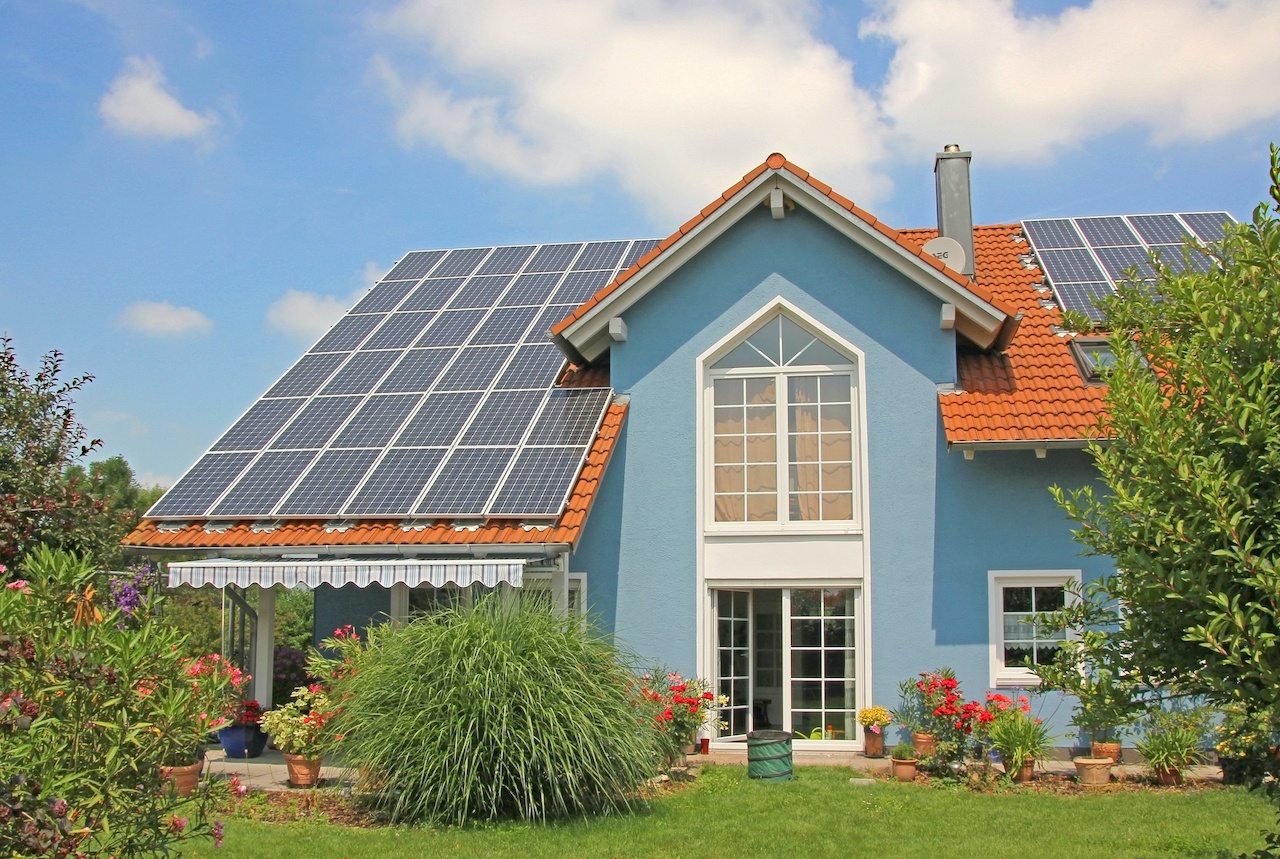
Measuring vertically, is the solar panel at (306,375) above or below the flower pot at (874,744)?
above

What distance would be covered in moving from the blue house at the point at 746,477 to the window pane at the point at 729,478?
0.15 ft

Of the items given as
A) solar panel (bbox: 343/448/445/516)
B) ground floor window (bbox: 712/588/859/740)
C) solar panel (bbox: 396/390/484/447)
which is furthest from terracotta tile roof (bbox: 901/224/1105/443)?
solar panel (bbox: 343/448/445/516)

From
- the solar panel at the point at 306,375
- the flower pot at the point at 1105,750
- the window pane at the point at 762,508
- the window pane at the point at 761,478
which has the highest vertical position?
the solar panel at the point at 306,375

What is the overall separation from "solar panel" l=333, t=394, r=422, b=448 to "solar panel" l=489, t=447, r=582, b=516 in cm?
268

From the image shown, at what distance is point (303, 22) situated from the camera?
1455 centimetres

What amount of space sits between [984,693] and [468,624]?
829 centimetres

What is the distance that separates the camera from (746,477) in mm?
18594

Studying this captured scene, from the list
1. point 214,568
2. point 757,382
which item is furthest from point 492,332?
point 214,568

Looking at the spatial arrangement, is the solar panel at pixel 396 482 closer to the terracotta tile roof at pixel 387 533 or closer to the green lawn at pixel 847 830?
the terracotta tile roof at pixel 387 533

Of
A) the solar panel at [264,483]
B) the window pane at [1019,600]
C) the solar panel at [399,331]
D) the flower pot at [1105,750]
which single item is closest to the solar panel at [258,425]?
the solar panel at [264,483]

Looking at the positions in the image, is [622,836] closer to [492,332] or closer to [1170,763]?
[1170,763]

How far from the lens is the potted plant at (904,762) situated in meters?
15.6

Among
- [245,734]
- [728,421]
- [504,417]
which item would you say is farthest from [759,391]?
[245,734]

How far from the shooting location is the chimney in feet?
68.4
